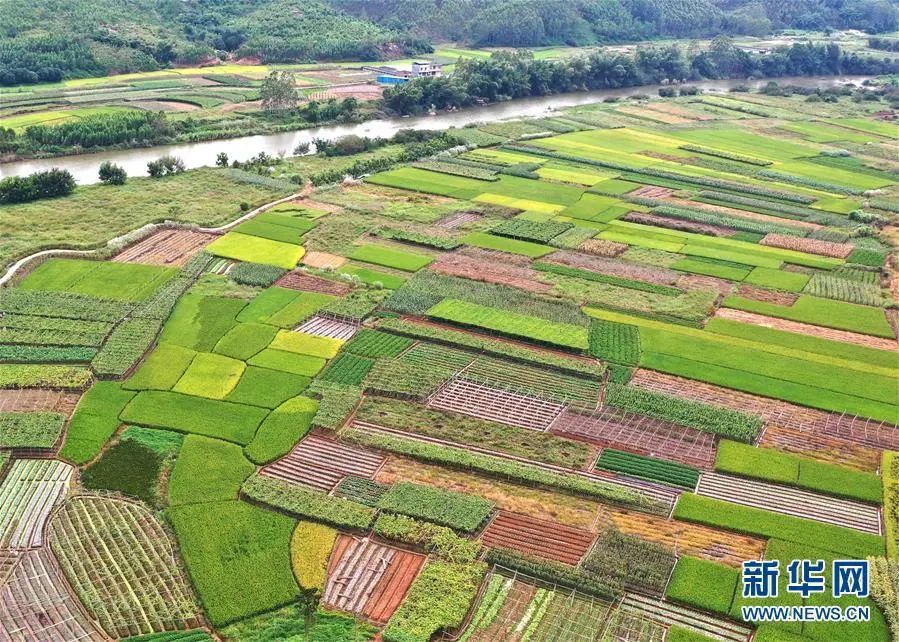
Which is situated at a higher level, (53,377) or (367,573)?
(53,377)

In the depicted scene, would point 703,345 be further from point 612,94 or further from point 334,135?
point 612,94

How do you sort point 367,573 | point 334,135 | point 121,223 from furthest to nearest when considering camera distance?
point 334,135 → point 121,223 → point 367,573

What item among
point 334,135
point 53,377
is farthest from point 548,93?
point 53,377

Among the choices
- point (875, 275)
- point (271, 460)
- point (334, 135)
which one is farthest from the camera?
point (334, 135)

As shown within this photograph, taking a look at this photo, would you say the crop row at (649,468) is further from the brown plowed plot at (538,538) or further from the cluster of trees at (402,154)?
the cluster of trees at (402,154)

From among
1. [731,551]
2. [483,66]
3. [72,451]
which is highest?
[483,66]

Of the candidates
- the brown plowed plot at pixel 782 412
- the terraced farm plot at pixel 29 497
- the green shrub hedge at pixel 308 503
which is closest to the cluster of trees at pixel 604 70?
the brown plowed plot at pixel 782 412

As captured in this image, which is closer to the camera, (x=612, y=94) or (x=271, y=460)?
(x=271, y=460)

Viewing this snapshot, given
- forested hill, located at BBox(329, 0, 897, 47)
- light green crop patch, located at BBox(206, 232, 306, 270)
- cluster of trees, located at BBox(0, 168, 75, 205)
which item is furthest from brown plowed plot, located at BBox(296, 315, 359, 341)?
forested hill, located at BBox(329, 0, 897, 47)
